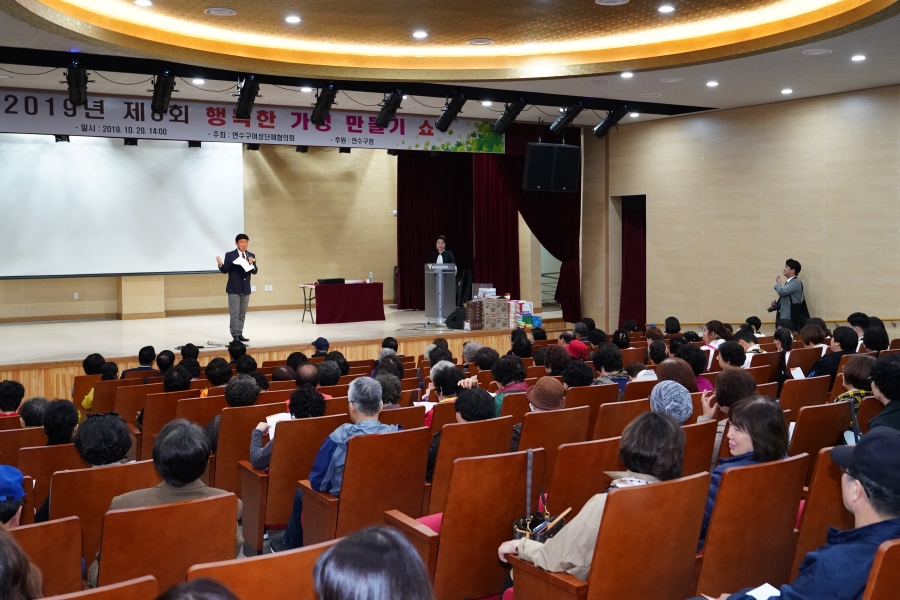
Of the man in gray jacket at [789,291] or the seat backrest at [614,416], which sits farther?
the man in gray jacket at [789,291]

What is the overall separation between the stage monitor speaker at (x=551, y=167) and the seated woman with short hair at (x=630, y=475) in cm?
951

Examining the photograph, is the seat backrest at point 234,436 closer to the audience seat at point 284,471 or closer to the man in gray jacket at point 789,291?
the audience seat at point 284,471

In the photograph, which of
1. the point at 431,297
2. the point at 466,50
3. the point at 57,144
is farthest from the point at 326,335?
the point at 57,144

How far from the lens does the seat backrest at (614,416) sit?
167 inches

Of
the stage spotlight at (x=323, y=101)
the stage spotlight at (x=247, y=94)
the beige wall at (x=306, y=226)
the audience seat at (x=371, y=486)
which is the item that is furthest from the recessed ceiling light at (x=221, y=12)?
the beige wall at (x=306, y=226)

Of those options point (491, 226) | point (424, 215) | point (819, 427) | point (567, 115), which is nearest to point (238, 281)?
point (567, 115)

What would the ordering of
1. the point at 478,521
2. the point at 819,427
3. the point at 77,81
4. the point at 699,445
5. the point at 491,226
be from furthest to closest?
the point at 491,226
the point at 77,81
the point at 819,427
the point at 699,445
the point at 478,521

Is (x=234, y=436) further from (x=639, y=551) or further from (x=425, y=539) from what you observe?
(x=639, y=551)

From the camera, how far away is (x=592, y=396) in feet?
16.1

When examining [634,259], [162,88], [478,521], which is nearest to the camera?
[478,521]

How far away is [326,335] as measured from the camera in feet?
38.2

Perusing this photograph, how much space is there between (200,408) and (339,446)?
1.68 m

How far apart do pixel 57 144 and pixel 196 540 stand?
11.7 metres

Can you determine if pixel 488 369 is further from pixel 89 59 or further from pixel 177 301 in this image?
pixel 177 301
